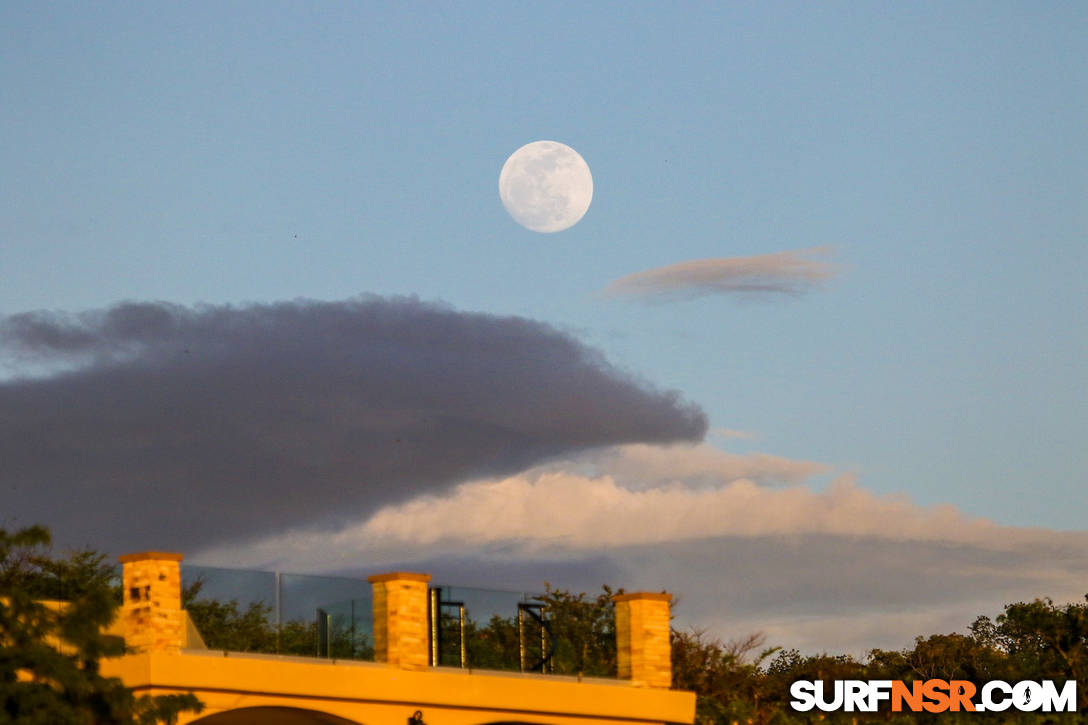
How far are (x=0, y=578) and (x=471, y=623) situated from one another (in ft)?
46.4

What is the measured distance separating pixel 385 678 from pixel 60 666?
25.0 feet

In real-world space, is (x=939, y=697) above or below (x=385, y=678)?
below

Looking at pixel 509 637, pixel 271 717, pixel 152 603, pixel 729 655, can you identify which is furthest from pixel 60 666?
pixel 729 655

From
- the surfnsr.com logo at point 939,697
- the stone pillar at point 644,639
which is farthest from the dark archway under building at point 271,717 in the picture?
the surfnsr.com logo at point 939,697

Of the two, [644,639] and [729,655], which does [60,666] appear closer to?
[644,639]

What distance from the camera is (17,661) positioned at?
22562 millimetres

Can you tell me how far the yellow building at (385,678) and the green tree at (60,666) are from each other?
2.35m

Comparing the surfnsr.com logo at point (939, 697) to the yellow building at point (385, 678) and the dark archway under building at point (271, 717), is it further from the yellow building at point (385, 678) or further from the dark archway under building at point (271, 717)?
the dark archway under building at point (271, 717)

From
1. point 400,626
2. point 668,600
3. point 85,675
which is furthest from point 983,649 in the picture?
point 85,675

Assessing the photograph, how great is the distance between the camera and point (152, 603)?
86.9 ft

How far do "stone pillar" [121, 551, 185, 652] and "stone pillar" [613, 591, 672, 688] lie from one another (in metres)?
10.2

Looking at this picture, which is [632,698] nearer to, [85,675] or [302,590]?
[302,590]

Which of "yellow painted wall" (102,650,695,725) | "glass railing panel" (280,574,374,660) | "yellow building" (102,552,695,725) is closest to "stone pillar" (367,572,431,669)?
"yellow building" (102,552,695,725)

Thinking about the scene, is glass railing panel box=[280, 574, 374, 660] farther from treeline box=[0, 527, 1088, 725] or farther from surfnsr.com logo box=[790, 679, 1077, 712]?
surfnsr.com logo box=[790, 679, 1077, 712]
